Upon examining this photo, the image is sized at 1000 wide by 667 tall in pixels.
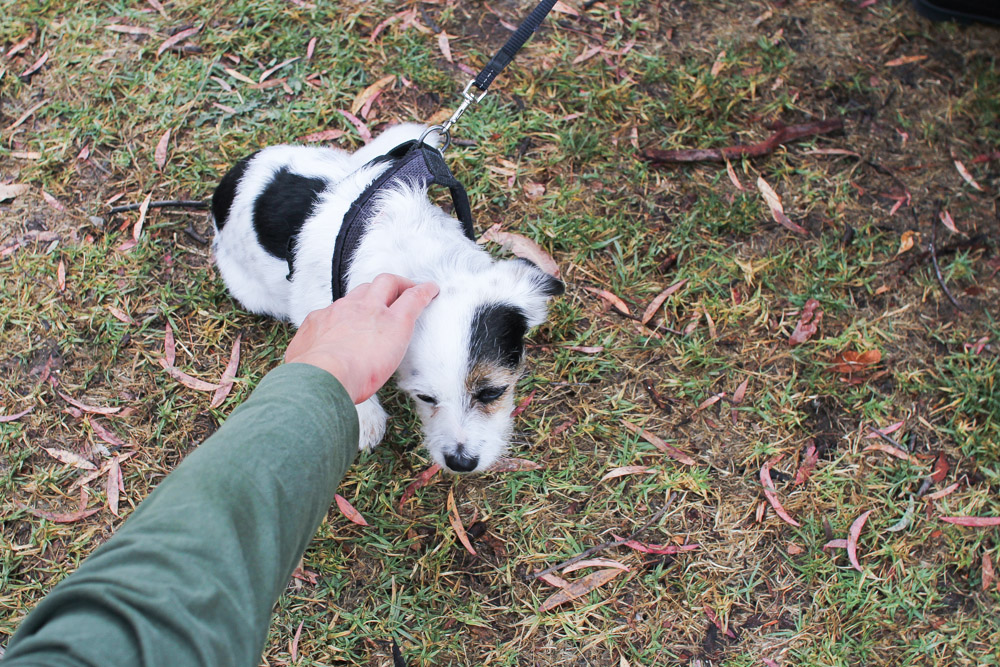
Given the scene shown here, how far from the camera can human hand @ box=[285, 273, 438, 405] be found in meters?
1.84

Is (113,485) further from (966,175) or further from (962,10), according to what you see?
(962,10)

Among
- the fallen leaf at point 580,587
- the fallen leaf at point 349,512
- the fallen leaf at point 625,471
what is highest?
the fallen leaf at point 625,471

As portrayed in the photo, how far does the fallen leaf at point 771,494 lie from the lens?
10.0ft

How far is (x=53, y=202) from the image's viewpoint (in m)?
3.59

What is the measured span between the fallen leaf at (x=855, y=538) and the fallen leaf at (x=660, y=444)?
80 centimetres

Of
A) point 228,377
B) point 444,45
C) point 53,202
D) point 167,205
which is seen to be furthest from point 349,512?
point 444,45

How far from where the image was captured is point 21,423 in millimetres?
3168

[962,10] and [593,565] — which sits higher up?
[962,10]

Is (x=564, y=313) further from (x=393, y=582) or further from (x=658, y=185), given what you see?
(x=393, y=582)

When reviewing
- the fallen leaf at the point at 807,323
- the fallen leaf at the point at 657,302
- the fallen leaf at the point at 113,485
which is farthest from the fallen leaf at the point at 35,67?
the fallen leaf at the point at 807,323

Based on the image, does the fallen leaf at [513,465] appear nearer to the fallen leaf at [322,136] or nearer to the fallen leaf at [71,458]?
the fallen leaf at [71,458]

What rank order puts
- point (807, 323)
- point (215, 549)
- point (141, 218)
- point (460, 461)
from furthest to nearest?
point (141, 218)
point (807, 323)
point (460, 461)
point (215, 549)

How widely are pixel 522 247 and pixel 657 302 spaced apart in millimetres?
795

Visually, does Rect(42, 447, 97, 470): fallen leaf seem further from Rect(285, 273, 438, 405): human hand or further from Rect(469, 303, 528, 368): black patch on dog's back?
Rect(469, 303, 528, 368): black patch on dog's back
